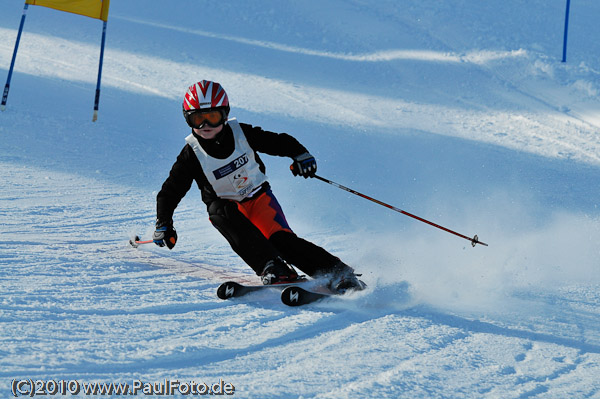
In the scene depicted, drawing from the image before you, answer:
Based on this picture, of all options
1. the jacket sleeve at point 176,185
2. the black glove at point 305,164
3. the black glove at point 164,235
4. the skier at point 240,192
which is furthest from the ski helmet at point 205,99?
the black glove at point 164,235

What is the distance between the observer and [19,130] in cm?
798

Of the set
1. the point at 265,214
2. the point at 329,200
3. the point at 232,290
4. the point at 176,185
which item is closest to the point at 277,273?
the point at 232,290

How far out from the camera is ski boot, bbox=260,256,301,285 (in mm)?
4063

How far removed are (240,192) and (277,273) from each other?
694 mm

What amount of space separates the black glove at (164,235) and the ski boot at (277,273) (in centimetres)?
57

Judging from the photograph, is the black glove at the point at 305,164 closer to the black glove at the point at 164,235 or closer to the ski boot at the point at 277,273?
the ski boot at the point at 277,273

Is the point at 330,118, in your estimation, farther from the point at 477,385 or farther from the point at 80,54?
the point at 477,385

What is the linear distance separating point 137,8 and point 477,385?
47.7 ft

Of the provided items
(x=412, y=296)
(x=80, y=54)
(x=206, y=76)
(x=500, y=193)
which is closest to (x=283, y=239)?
(x=412, y=296)

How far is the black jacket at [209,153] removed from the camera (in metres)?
4.35

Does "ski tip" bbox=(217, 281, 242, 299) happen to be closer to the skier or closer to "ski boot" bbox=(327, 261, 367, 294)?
the skier

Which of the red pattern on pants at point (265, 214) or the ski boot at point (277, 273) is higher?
the red pattern on pants at point (265, 214)

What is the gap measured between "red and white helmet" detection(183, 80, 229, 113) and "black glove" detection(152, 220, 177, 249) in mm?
728

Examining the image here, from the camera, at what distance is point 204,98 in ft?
14.1
